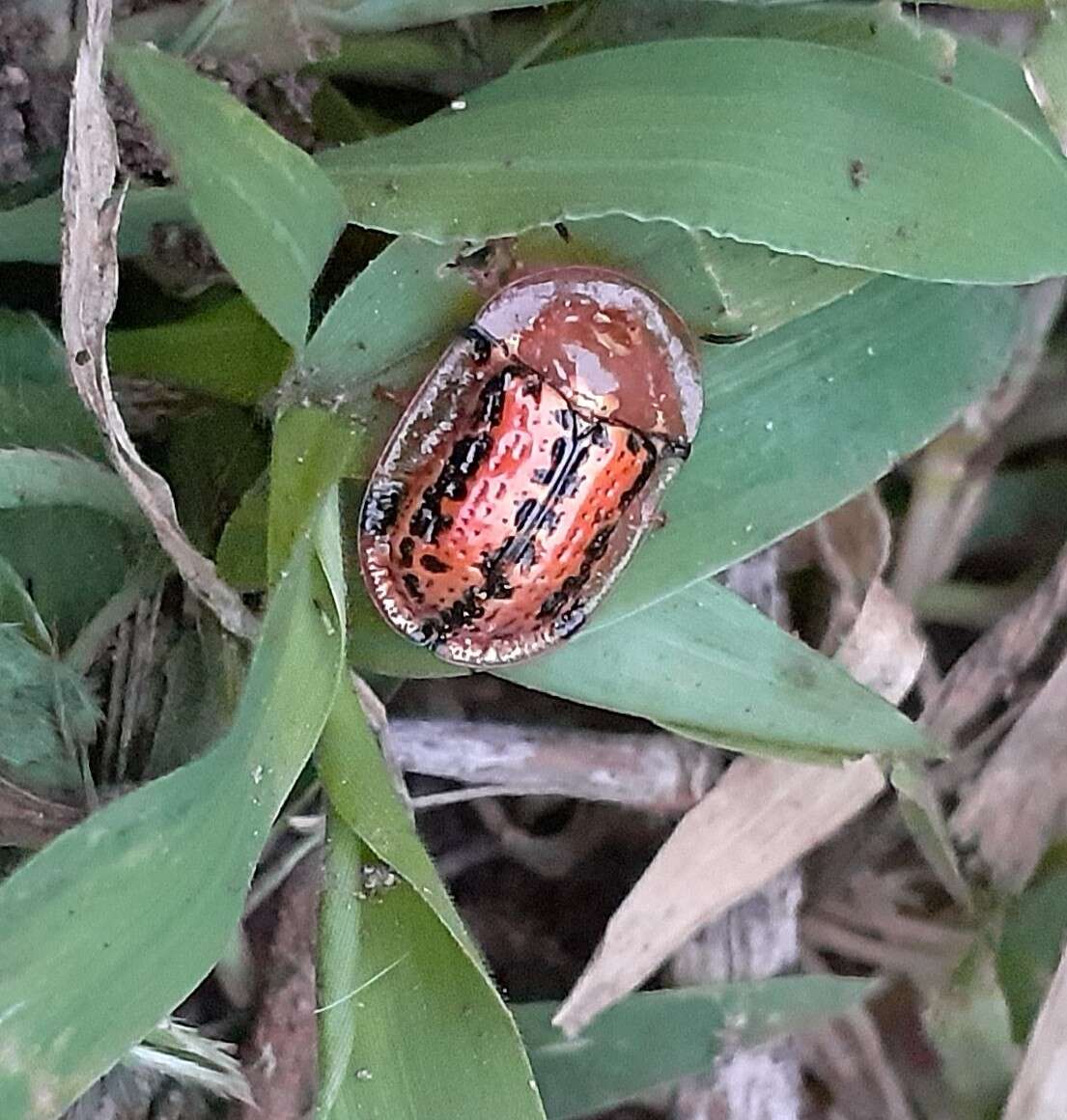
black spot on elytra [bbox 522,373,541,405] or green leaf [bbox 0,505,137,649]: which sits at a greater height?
black spot on elytra [bbox 522,373,541,405]

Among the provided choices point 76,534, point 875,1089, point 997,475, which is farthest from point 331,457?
point 875,1089

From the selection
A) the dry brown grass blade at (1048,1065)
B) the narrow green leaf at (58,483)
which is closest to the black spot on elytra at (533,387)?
the narrow green leaf at (58,483)

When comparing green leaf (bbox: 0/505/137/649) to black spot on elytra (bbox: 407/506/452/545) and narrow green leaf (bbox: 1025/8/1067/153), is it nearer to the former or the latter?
black spot on elytra (bbox: 407/506/452/545)

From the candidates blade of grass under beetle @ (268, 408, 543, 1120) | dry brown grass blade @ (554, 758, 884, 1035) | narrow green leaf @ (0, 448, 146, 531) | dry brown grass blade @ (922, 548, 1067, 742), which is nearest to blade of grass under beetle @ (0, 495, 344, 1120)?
blade of grass under beetle @ (268, 408, 543, 1120)

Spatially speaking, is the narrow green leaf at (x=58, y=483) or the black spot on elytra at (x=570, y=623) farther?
the black spot on elytra at (x=570, y=623)

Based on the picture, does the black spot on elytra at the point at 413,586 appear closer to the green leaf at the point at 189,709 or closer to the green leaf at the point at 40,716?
the green leaf at the point at 189,709

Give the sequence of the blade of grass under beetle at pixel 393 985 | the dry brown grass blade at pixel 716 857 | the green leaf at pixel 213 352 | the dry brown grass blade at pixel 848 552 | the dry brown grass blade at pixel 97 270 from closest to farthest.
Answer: the dry brown grass blade at pixel 97 270 → the blade of grass under beetle at pixel 393 985 → the green leaf at pixel 213 352 → the dry brown grass blade at pixel 716 857 → the dry brown grass blade at pixel 848 552
